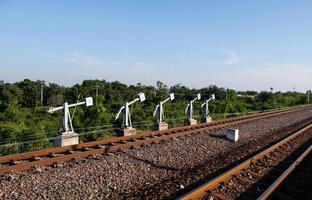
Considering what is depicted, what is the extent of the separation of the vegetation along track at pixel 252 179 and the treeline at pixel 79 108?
6829 mm

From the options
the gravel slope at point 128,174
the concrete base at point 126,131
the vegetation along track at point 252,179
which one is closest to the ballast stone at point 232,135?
the gravel slope at point 128,174

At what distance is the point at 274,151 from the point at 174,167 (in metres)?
4.52

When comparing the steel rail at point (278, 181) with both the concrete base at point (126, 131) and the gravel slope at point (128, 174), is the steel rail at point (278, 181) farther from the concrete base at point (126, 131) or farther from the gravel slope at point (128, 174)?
the concrete base at point (126, 131)

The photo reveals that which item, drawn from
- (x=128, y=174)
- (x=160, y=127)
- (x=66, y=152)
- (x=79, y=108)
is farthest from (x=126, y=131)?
(x=79, y=108)

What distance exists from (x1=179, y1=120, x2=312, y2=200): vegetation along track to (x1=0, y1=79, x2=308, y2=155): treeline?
269 inches

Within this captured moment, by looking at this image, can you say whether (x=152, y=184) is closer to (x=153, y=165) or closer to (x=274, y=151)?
(x=153, y=165)

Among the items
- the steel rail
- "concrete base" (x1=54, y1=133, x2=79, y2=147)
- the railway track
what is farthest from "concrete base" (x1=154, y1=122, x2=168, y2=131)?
the steel rail

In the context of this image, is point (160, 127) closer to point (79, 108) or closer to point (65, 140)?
point (65, 140)

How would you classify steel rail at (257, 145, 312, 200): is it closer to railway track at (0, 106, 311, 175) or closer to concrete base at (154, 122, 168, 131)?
railway track at (0, 106, 311, 175)

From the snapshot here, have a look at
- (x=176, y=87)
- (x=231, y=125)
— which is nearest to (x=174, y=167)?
(x=231, y=125)

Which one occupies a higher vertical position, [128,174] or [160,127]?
[160,127]

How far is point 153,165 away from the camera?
32.0ft

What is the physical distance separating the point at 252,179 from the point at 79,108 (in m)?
24.2

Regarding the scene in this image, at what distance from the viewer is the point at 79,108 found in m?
30.8
